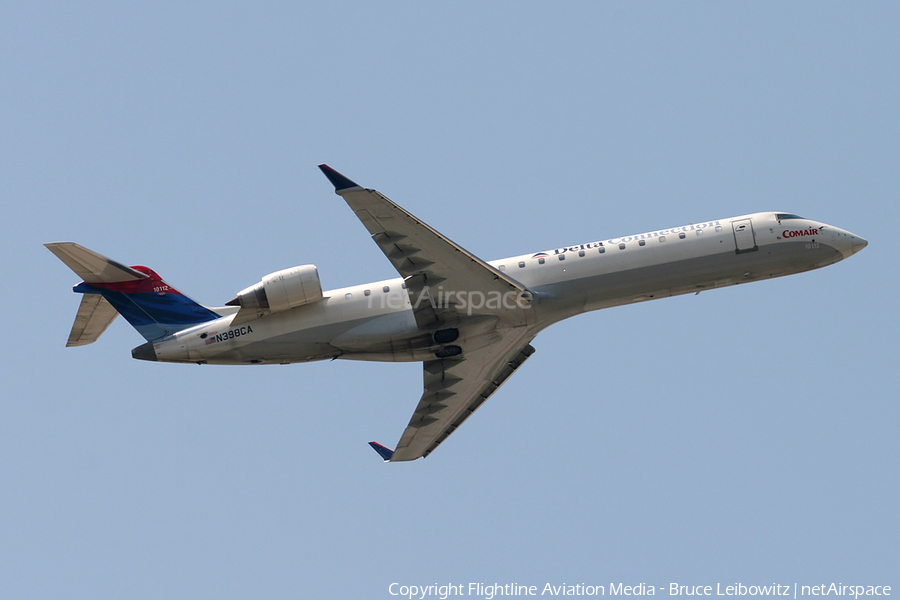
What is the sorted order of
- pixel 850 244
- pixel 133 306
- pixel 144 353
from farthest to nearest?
pixel 850 244
pixel 133 306
pixel 144 353

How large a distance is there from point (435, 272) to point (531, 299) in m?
3.69

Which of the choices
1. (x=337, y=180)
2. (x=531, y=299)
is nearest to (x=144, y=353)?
(x=337, y=180)

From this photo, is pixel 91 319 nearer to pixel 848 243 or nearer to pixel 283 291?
pixel 283 291

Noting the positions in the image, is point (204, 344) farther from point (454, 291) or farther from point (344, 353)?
point (454, 291)

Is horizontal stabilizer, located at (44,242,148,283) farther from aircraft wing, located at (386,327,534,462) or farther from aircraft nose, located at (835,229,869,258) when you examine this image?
aircraft nose, located at (835,229,869,258)

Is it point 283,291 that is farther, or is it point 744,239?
point 744,239

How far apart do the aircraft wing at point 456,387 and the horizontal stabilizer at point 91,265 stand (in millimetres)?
12089

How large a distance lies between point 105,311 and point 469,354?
13.9 metres

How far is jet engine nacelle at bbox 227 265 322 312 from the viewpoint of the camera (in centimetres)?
3678

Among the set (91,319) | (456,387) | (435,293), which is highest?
(435,293)

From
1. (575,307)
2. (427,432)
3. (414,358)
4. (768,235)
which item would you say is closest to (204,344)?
(414,358)

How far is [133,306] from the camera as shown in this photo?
3862 cm

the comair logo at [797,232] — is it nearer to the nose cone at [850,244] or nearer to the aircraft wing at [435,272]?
the nose cone at [850,244]

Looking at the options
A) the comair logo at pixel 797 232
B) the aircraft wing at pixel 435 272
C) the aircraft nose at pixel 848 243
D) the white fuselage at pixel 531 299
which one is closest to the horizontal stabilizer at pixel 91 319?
the white fuselage at pixel 531 299
